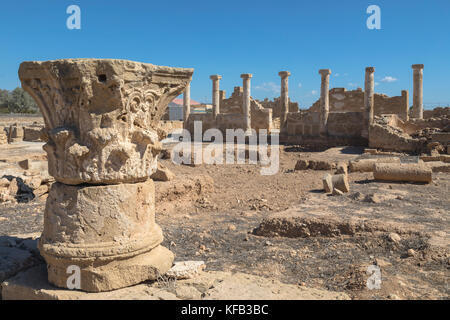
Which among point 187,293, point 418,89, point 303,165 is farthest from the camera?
point 418,89

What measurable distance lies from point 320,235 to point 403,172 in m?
5.08

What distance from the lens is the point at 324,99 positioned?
61.4 ft

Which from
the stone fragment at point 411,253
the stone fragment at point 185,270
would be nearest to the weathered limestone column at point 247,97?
the stone fragment at point 411,253

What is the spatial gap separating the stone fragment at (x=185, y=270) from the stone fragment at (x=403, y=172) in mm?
7360

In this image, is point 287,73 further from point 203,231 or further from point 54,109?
point 54,109

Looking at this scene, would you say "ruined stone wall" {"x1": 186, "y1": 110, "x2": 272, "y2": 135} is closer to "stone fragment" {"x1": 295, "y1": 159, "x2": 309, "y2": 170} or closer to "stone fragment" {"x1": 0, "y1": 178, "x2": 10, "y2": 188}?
"stone fragment" {"x1": 295, "y1": 159, "x2": 309, "y2": 170}

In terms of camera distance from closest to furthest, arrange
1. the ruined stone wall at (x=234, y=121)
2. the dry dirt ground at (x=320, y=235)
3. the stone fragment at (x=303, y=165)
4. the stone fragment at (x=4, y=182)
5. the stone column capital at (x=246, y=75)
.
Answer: the dry dirt ground at (x=320, y=235)
the stone fragment at (x=4, y=182)
the stone fragment at (x=303, y=165)
the stone column capital at (x=246, y=75)
the ruined stone wall at (x=234, y=121)

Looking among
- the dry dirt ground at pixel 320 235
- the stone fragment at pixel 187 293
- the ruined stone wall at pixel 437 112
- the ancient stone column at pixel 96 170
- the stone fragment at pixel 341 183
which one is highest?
the ruined stone wall at pixel 437 112

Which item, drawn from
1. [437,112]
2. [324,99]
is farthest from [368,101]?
[437,112]

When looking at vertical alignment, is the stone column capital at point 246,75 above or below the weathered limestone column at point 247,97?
above

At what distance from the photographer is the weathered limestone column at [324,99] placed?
18.5 m

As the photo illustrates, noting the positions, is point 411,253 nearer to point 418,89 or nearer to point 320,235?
point 320,235

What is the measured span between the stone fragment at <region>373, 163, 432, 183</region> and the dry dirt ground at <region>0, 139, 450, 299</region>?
0.93 ft

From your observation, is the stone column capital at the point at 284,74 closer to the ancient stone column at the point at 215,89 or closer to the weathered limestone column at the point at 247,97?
the weathered limestone column at the point at 247,97
